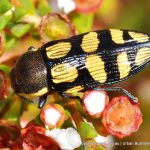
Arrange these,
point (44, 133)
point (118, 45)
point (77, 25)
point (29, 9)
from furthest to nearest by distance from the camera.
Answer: point (77, 25), point (29, 9), point (118, 45), point (44, 133)

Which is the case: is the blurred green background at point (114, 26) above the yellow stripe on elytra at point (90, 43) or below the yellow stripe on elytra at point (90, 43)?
below

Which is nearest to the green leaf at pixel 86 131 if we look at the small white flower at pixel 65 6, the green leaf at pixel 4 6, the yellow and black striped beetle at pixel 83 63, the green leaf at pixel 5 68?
the yellow and black striped beetle at pixel 83 63

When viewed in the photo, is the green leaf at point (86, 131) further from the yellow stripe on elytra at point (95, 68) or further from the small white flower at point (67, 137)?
the yellow stripe on elytra at point (95, 68)

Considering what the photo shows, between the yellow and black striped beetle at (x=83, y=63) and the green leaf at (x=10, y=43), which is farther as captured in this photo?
the green leaf at (x=10, y=43)

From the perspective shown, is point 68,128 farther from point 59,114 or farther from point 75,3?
point 75,3

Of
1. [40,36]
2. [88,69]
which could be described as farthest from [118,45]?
[40,36]

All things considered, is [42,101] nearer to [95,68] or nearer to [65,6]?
[95,68]

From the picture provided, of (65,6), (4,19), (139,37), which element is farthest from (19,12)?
(139,37)
